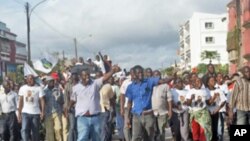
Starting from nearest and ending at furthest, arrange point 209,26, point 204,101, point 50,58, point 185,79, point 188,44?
1. point 204,101
2. point 185,79
3. point 50,58
4. point 209,26
5. point 188,44

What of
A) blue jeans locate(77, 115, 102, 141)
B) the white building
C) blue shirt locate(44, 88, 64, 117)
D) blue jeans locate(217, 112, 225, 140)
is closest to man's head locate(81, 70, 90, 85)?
blue jeans locate(77, 115, 102, 141)

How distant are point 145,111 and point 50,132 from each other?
3.48 metres

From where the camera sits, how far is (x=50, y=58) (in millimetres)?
17891

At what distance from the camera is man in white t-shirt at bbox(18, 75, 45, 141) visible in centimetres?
1341

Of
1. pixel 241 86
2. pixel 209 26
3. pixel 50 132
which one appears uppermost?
pixel 209 26

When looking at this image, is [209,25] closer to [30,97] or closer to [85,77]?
[30,97]

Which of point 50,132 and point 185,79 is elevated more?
point 185,79

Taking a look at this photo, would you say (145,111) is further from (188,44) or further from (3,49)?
(188,44)

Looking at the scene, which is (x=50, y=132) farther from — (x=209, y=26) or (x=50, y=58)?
(x=209, y=26)

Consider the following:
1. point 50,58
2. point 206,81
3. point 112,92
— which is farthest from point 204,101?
point 50,58

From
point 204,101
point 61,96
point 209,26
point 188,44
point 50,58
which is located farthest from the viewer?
point 188,44

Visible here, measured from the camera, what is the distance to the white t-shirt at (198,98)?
12.9 m

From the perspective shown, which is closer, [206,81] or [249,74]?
[249,74]

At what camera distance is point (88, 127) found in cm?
1077
